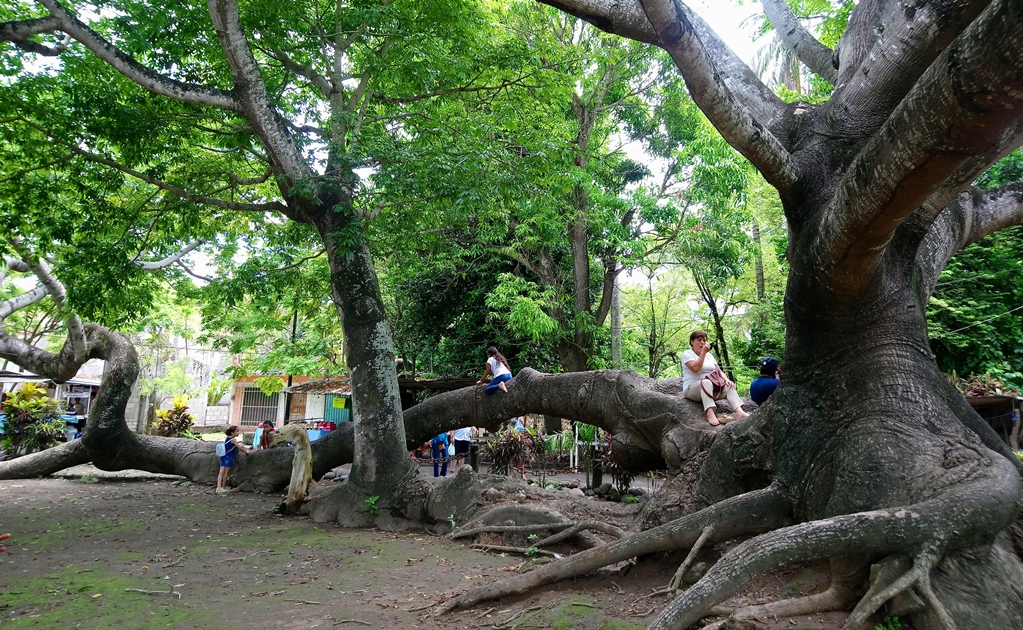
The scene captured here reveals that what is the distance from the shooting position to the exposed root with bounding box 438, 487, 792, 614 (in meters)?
4.59

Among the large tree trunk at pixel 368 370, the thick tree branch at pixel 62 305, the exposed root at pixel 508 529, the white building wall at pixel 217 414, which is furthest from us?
the white building wall at pixel 217 414

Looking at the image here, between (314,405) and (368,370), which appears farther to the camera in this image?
(314,405)

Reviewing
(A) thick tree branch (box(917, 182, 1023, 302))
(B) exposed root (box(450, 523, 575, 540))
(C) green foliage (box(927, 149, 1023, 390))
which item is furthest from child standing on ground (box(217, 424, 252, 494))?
(C) green foliage (box(927, 149, 1023, 390))

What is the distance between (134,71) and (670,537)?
8190 mm

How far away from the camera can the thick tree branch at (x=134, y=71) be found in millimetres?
7309

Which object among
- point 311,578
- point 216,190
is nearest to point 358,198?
point 216,190

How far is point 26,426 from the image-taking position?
15219mm

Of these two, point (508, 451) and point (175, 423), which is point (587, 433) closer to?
point (508, 451)

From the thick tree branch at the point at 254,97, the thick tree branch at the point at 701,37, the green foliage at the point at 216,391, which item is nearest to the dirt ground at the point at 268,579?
the thick tree branch at the point at 701,37

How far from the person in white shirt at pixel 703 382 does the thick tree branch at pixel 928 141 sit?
2357mm

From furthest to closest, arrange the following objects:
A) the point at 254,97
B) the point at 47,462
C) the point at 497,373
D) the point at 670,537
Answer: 1. the point at 47,462
2. the point at 497,373
3. the point at 254,97
4. the point at 670,537

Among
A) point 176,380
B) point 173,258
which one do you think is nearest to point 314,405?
point 176,380

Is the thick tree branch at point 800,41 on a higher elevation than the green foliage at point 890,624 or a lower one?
higher

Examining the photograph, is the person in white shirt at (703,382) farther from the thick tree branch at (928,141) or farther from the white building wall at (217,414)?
the white building wall at (217,414)
